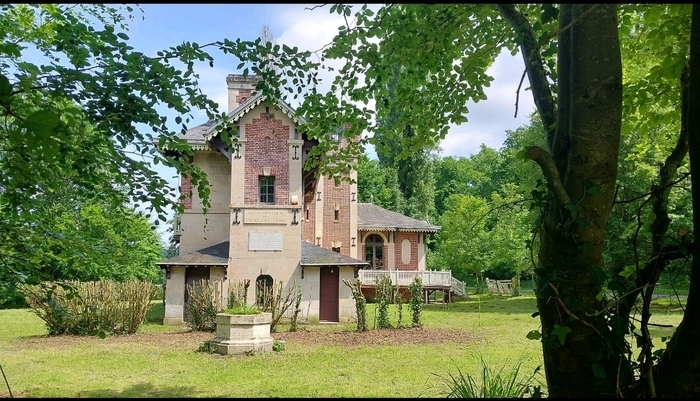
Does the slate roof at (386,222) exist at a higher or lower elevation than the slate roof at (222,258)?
higher

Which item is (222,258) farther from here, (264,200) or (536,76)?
(536,76)

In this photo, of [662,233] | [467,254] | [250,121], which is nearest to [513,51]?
[662,233]

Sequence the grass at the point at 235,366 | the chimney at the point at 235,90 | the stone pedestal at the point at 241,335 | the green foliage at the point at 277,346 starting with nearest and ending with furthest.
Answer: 1. the grass at the point at 235,366
2. the stone pedestal at the point at 241,335
3. the green foliage at the point at 277,346
4. the chimney at the point at 235,90

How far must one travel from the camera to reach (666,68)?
441cm

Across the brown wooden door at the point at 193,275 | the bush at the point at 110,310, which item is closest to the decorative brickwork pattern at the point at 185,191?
the brown wooden door at the point at 193,275

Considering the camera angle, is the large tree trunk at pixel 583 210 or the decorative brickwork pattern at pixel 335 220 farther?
the decorative brickwork pattern at pixel 335 220

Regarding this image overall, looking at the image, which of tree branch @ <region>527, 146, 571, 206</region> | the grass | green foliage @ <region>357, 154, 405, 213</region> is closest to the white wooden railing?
the grass

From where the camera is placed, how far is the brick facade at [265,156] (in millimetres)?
18844

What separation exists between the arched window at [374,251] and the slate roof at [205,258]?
12.5m

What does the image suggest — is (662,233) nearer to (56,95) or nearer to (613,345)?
(613,345)

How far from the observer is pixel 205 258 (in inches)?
722

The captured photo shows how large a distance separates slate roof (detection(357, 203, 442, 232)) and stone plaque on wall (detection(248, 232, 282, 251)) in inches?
429

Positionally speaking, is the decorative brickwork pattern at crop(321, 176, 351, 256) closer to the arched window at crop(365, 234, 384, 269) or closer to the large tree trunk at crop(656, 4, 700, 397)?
the arched window at crop(365, 234, 384, 269)

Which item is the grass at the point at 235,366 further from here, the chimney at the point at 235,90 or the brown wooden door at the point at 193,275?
the chimney at the point at 235,90
